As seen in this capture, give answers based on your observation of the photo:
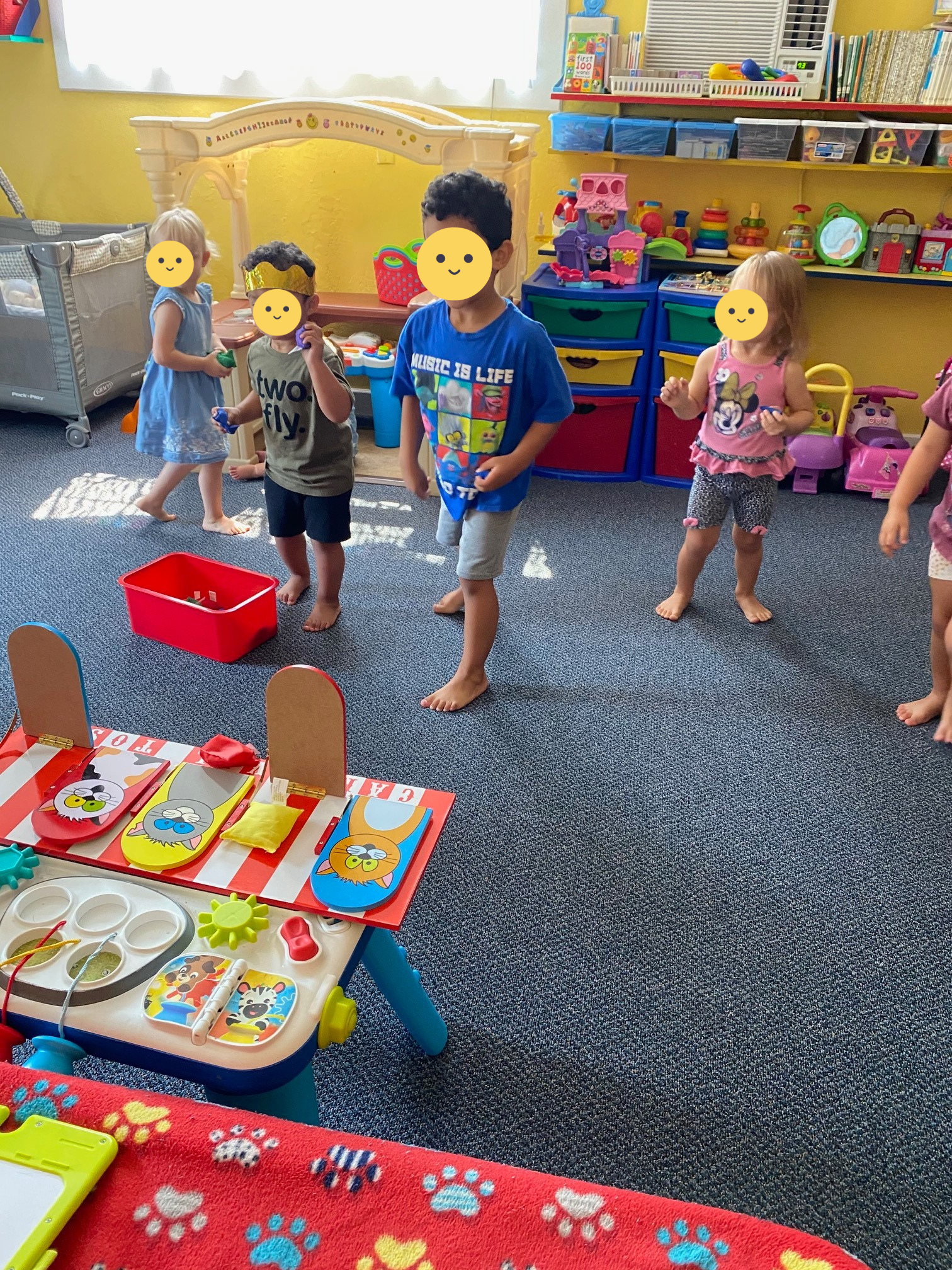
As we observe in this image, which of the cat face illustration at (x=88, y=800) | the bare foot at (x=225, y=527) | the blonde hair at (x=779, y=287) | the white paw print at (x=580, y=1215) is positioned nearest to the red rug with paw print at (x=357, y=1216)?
the white paw print at (x=580, y=1215)

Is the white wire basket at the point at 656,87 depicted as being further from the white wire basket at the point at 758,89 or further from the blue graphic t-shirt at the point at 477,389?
the blue graphic t-shirt at the point at 477,389

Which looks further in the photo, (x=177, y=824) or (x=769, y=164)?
(x=769, y=164)

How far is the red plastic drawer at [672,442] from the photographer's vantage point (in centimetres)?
282

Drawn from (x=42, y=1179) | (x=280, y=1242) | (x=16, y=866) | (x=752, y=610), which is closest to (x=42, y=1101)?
(x=42, y=1179)

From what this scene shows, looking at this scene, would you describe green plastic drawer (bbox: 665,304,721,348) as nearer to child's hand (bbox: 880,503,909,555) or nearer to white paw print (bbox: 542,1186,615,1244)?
child's hand (bbox: 880,503,909,555)

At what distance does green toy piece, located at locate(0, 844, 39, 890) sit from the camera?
90cm

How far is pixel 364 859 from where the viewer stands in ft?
3.10

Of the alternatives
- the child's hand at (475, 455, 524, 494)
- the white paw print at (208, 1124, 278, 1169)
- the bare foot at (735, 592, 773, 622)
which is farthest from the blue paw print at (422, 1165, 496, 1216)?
the bare foot at (735, 592, 773, 622)

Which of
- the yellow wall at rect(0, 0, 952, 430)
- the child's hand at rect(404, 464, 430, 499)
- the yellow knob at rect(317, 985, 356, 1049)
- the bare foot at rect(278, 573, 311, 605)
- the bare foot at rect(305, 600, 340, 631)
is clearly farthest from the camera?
the yellow wall at rect(0, 0, 952, 430)

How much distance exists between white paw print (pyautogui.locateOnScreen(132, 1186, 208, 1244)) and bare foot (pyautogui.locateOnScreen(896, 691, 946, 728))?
5.34 feet

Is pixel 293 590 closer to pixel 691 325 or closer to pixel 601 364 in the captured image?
pixel 601 364

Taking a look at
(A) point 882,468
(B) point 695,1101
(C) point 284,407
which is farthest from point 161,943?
(A) point 882,468

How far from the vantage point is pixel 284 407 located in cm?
188

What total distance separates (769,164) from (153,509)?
1.97m
